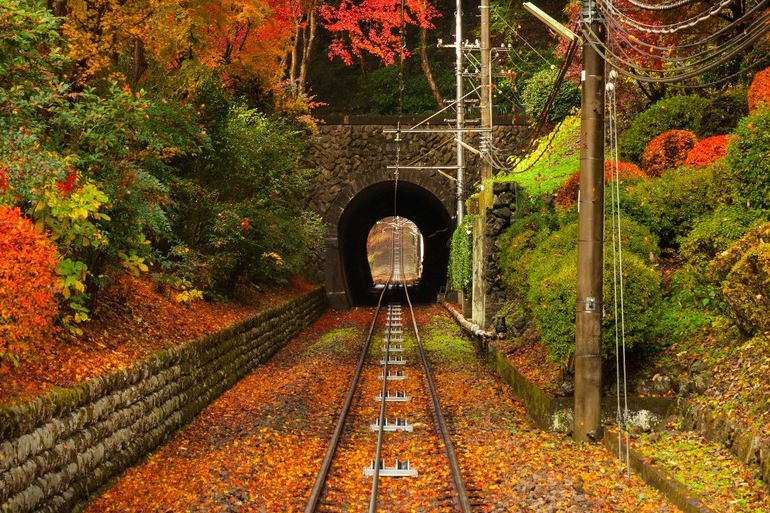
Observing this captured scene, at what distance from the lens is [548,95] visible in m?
31.7

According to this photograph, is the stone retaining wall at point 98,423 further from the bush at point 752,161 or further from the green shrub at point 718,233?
the bush at point 752,161

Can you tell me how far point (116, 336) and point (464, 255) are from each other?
1469 centimetres

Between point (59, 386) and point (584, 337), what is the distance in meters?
6.08

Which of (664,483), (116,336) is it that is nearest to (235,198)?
(116,336)

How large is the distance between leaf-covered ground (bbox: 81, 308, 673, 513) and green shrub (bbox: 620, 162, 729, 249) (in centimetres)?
384

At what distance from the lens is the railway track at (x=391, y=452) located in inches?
331

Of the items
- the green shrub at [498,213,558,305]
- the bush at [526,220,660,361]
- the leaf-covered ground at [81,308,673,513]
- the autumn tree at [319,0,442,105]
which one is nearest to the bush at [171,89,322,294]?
the leaf-covered ground at [81,308,673,513]

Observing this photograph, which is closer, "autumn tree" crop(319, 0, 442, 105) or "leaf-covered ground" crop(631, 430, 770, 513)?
"leaf-covered ground" crop(631, 430, 770, 513)

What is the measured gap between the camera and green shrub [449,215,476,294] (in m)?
23.3

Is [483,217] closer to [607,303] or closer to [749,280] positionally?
[607,303]

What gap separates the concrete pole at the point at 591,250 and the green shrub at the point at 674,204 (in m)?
4.05

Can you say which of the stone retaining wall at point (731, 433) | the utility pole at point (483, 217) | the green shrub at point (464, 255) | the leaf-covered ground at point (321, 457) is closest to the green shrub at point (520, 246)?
the utility pole at point (483, 217)

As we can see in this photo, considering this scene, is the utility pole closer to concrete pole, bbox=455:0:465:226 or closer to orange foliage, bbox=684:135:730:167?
orange foliage, bbox=684:135:730:167

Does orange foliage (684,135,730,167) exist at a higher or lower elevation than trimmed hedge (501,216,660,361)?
higher
